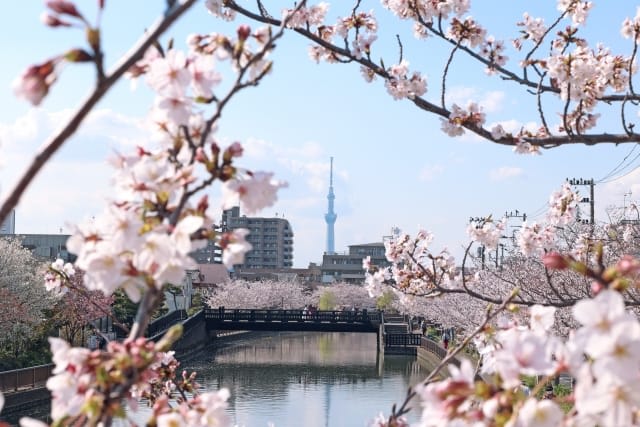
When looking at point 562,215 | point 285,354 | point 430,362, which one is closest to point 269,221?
point 285,354

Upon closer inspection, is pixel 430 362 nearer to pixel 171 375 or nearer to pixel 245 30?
pixel 171 375

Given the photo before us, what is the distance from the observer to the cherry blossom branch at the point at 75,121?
46.6 inches

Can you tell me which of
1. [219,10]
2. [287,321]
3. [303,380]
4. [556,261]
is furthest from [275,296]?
[556,261]

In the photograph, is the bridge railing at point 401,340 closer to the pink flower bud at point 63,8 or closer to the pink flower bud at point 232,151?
the pink flower bud at point 232,151

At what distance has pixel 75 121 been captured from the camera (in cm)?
119

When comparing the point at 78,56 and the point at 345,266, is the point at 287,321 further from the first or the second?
the point at 345,266

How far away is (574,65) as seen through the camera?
4.00 meters

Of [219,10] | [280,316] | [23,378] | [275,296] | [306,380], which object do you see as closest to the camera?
[219,10]

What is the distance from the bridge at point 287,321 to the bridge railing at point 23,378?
18.6 metres

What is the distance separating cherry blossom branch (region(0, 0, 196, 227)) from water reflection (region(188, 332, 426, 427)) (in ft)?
50.5

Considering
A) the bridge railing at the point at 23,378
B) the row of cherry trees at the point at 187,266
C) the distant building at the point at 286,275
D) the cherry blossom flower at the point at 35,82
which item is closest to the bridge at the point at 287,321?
the bridge railing at the point at 23,378

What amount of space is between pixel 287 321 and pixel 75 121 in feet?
116

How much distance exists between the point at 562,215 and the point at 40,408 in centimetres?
1370

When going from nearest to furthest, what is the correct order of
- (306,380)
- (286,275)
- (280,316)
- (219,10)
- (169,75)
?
(169,75), (219,10), (306,380), (280,316), (286,275)
